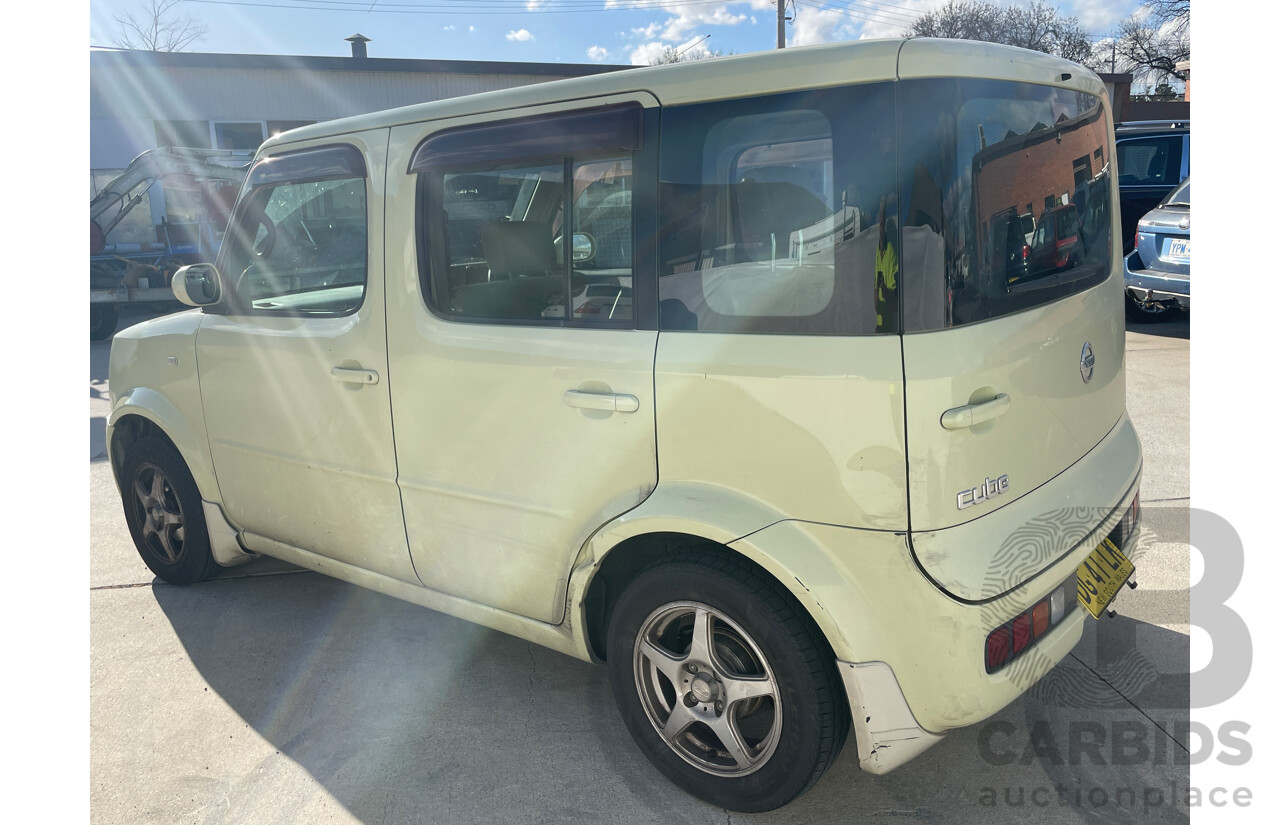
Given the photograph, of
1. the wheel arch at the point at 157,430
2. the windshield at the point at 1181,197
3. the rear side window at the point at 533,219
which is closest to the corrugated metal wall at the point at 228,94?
the windshield at the point at 1181,197

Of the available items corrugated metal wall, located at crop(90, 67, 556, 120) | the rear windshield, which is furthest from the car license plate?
corrugated metal wall, located at crop(90, 67, 556, 120)

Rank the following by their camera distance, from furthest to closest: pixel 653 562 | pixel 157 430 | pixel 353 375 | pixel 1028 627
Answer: pixel 157 430
pixel 353 375
pixel 653 562
pixel 1028 627

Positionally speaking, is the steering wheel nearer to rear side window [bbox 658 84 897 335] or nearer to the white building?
rear side window [bbox 658 84 897 335]

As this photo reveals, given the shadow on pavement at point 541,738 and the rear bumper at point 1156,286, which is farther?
the rear bumper at point 1156,286

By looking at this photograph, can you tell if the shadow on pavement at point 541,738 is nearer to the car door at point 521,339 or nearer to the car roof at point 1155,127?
the car door at point 521,339

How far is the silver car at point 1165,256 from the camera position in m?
8.28

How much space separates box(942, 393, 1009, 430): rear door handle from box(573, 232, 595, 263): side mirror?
110cm

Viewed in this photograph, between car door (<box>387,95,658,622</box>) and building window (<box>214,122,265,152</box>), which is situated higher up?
building window (<box>214,122,265,152</box>)

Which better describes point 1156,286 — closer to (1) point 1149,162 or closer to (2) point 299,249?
(1) point 1149,162

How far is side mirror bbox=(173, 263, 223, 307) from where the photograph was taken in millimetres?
3529

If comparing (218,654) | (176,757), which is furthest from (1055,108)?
(218,654)

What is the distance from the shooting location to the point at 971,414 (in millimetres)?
2029

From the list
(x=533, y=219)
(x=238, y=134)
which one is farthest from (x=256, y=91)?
(x=533, y=219)

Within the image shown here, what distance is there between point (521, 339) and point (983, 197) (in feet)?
4.43
